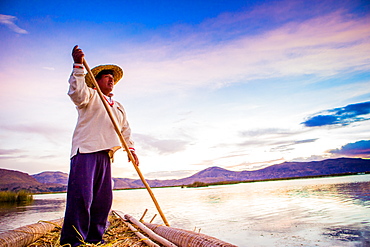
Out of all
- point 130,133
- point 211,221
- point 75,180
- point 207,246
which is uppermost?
point 130,133

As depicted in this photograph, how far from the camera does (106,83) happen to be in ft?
8.83

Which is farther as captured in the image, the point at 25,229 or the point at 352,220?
the point at 352,220

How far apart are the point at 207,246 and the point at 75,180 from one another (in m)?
1.27

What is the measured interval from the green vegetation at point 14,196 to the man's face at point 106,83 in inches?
652

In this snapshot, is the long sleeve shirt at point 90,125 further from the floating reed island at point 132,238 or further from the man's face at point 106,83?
the floating reed island at point 132,238

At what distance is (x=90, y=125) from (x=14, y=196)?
55.2 feet

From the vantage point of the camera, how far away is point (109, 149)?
97.3 inches

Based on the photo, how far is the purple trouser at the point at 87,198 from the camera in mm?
2154

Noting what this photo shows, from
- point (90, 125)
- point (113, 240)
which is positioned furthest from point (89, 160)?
point (113, 240)

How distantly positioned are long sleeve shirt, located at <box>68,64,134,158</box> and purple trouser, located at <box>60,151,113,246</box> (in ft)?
0.29

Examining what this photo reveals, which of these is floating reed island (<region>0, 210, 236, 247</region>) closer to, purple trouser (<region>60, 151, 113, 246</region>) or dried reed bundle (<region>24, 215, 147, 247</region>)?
dried reed bundle (<region>24, 215, 147, 247</region>)

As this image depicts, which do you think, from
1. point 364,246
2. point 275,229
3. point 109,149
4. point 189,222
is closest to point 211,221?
point 189,222

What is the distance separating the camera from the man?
2154mm

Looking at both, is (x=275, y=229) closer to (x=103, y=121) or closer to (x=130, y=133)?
(x=130, y=133)
